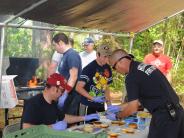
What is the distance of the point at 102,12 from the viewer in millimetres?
5457

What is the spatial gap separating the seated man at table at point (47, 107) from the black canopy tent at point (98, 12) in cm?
96

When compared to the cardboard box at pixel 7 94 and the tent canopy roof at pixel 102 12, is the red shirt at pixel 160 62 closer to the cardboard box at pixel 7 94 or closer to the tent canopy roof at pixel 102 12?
the tent canopy roof at pixel 102 12

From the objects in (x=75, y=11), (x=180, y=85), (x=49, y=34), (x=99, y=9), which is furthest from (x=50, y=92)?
(x=180, y=85)

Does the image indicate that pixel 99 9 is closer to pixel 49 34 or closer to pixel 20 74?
pixel 20 74

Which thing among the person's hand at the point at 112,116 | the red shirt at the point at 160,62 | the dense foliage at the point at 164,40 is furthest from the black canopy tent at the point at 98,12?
the dense foliage at the point at 164,40

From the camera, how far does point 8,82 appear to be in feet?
17.6

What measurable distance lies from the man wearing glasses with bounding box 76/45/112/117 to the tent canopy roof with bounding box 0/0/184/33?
1.94ft

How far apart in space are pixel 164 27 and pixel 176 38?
52 centimetres

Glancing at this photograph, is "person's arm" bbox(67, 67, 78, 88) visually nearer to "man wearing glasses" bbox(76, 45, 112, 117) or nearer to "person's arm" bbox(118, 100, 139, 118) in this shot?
Answer: "man wearing glasses" bbox(76, 45, 112, 117)

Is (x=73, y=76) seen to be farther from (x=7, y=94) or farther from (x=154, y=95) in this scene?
(x=154, y=95)

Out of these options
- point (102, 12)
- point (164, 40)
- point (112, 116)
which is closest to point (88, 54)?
point (102, 12)

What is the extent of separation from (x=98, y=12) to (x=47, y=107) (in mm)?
2107

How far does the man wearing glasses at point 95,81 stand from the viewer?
15.9 ft

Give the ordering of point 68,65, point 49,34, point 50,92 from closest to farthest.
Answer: point 50,92
point 68,65
point 49,34
